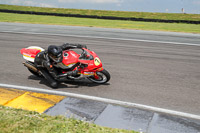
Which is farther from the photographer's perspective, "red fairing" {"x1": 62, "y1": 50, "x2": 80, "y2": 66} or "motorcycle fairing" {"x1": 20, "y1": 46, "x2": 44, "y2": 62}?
"motorcycle fairing" {"x1": 20, "y1": 46, "x2": 44, "y2": 62}

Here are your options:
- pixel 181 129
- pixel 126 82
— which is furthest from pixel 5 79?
pixel 181 129

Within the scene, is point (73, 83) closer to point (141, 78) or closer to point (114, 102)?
point (114, 102)

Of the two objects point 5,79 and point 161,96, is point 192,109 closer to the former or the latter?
point 161,96

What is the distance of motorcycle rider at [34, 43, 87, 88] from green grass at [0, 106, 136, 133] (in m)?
1.99

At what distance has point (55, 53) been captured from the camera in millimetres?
6160

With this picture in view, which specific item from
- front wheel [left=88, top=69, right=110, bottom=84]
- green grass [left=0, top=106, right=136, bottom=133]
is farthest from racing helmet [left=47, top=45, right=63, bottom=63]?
green grass [left=0, top=106, right=136, bottom=133]

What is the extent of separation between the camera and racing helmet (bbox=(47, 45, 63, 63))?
6180 mm

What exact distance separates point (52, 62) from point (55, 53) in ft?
1.96

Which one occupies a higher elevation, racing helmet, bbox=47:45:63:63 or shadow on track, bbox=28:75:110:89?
racing helmet, bbox=47:45:63:63

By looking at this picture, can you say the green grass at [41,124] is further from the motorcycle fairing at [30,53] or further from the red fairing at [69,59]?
the motorcycle fairing at [30,53]

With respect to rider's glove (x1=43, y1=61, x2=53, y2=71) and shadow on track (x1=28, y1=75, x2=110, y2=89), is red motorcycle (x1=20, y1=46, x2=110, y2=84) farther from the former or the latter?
rider's glove (x1=43, y1=61, x2=53, y2=71)

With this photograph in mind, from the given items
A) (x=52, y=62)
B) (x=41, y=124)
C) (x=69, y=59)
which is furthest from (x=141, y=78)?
(x=41, y=124)

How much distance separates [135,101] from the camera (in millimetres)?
5902

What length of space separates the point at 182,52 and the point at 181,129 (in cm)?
829
